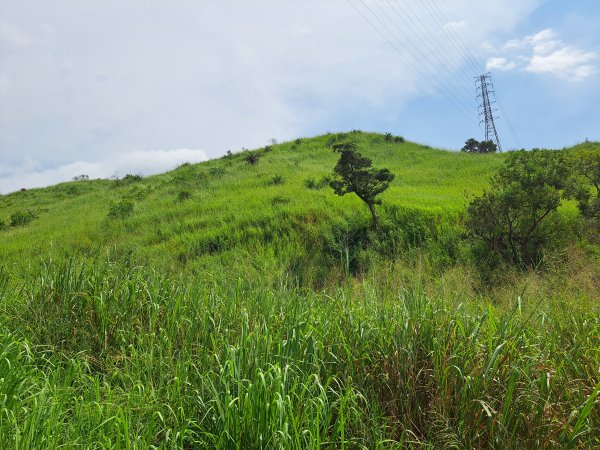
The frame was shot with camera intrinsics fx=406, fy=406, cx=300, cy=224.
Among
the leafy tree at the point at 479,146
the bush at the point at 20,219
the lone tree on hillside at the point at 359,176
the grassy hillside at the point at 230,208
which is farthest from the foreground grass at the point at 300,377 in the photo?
the leafy tree at the point at 479,146

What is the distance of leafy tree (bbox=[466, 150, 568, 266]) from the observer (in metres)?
12.3

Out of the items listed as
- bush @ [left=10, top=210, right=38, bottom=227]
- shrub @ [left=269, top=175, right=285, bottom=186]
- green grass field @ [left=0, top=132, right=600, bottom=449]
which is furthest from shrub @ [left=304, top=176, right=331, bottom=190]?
bush @ [left=10, top=210, right=38, bottom=227]

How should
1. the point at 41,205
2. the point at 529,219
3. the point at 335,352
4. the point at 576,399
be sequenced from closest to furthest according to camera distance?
the point at 576,399 → the point at 335,352 → the point at 529,219 → the point at 41,205

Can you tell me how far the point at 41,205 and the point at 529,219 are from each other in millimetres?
30035

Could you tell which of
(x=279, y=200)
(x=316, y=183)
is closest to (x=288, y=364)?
(x=279, y=200)

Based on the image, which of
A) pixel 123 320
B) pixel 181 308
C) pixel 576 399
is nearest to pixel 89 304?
pixel 123 320

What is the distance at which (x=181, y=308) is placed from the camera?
523 centimetres

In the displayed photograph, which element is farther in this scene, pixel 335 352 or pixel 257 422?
pixel 335 352

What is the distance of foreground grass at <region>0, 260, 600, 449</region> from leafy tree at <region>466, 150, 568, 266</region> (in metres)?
8.23

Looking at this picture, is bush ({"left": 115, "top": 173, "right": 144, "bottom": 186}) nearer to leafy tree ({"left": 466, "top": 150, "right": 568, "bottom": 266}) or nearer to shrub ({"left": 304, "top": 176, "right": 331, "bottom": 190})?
shrub ({"left": 304, "top": 176, "right": 331, "bottom": 190})

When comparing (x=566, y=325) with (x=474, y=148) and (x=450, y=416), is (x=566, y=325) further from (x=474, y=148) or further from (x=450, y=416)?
(x=474, y=148)

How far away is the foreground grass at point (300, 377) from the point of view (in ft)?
9.85

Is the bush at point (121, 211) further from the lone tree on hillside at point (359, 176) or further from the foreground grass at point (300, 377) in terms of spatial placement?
the foreground grass at point (300, 377)

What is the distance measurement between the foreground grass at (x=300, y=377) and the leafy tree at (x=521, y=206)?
823 cm
